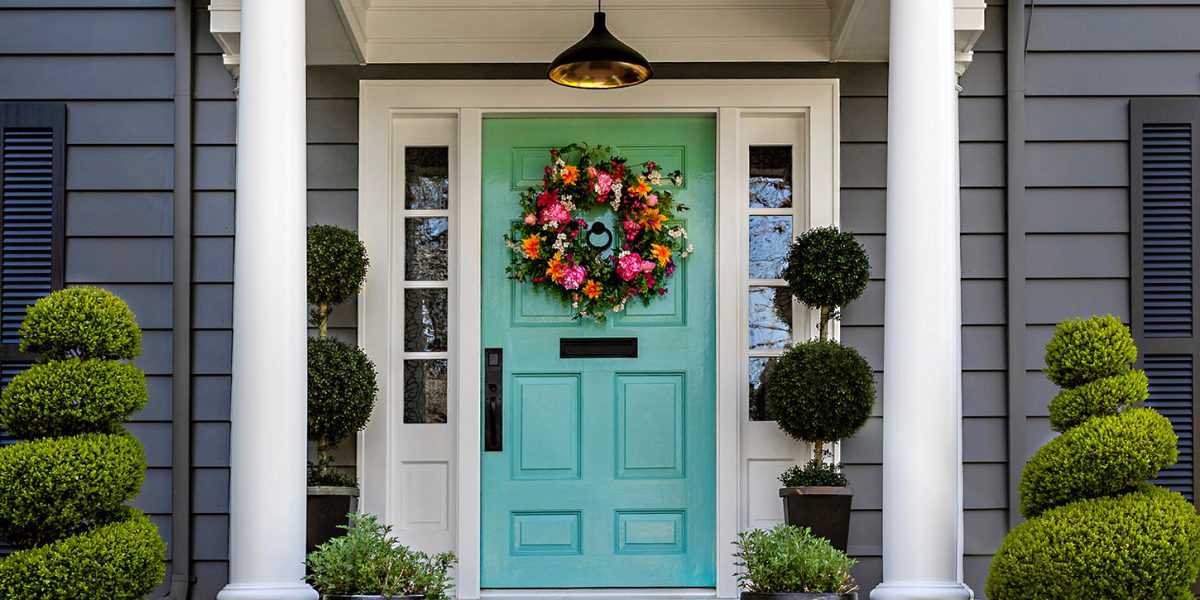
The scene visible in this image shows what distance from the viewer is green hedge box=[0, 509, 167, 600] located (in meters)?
3.31

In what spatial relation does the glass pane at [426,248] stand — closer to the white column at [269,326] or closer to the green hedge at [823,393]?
the white column at [269,326]

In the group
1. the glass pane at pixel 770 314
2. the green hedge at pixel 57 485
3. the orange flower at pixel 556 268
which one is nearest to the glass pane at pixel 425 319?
the orange flower at pixel 556 268

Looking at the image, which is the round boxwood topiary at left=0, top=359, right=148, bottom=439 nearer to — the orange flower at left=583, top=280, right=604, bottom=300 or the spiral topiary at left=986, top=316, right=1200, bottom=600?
the orange flower at left=583, top=280, right=604, bottom=300

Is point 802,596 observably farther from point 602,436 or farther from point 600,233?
point 600,233

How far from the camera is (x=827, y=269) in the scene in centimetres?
430

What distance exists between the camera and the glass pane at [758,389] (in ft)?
15.2

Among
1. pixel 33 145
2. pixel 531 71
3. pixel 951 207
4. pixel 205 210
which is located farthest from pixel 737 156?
pixel 33 145

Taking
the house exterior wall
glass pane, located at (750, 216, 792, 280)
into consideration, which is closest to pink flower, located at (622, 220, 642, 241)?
glass pane, located at (750, 216, 792, 280)

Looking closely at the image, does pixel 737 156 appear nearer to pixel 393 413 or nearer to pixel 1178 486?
pixel 393 413

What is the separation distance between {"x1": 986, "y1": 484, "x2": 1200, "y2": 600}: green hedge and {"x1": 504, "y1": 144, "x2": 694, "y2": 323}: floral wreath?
5.93ft

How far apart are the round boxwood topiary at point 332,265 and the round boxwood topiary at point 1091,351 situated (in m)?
2.40

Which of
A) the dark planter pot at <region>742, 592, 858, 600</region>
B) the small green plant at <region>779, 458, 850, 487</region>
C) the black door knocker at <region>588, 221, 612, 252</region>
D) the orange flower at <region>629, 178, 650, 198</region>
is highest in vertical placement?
the orange flower at <region>629, 178, 650, 198</region>

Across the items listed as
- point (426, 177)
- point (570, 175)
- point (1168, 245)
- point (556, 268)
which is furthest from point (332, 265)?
point (1168, 245)

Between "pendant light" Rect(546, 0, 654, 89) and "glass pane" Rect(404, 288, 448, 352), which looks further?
"glass pane" Rect(404, 288, 448, 352)
